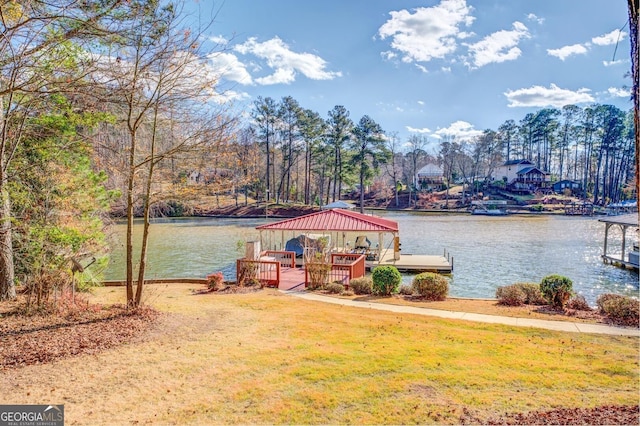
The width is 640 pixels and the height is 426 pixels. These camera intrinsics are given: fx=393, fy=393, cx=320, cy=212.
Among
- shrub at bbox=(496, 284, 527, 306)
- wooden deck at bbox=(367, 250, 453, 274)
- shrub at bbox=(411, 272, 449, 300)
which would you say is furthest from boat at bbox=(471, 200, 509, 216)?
shrub at bbox=(411, 272, 449, 300)

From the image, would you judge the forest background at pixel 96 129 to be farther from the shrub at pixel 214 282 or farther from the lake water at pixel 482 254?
the shrub at pixel 214 282

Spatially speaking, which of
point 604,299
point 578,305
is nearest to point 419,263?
point 578,305

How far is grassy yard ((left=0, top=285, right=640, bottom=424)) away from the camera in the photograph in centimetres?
408

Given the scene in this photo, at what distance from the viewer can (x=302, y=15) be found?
15.2m

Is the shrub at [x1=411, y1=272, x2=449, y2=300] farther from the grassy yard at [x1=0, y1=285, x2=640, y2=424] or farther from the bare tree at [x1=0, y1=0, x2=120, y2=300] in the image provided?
the bare tree at [x1=0, y1=0, x2=120, y2=300]

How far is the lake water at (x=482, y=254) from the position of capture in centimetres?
1580

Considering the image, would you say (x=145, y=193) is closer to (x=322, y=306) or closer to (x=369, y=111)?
(x=322, y=306)

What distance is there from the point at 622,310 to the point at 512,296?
2385mm

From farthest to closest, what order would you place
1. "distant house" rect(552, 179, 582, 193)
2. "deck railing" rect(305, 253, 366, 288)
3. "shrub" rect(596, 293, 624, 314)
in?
1. "distant house" rect(552, 179, 582, 193)
2. "deck railing" rect(305, 253, 366, 288)
3. "shrub" rect(596, 293, 624, 314)

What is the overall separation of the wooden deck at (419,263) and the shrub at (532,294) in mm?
6630

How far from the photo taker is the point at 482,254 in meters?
21.7

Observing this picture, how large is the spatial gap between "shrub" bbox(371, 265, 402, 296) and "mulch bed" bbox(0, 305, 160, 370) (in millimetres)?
6177

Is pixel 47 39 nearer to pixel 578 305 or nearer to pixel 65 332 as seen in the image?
pixel 65 332

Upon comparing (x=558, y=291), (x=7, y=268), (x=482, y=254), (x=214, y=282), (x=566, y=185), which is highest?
(x=566, y=185)
